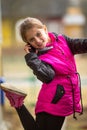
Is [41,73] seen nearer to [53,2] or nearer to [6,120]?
[6,120]

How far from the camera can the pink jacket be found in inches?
99.9

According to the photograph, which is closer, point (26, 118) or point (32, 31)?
point (32, 31)

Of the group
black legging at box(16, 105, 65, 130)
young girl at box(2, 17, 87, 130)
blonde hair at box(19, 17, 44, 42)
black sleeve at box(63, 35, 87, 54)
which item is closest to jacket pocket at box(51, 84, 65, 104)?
young girl at box(2, 17, 87, 130)

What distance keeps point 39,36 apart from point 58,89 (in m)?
0.31

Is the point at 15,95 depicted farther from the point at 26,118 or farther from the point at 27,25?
the point at 27,25

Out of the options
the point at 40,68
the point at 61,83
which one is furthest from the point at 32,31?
the point at 61,83

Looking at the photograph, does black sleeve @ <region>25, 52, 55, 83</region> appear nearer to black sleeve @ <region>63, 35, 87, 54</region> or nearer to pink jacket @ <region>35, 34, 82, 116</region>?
pink jacket @ <region>35, 34, 82, 116</region>

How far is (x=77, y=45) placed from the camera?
258 centimetres

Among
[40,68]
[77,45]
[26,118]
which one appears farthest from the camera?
[26,118]

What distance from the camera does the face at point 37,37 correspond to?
250 centimetres

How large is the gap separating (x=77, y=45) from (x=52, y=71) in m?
0.22

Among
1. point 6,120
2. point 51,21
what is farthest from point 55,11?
point 6,120

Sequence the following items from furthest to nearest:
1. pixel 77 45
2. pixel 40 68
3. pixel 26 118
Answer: pixel 26 118 < pixel 77 45 < pixel 40 68

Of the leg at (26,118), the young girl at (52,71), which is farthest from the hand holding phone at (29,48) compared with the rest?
the leg at (26,118)
